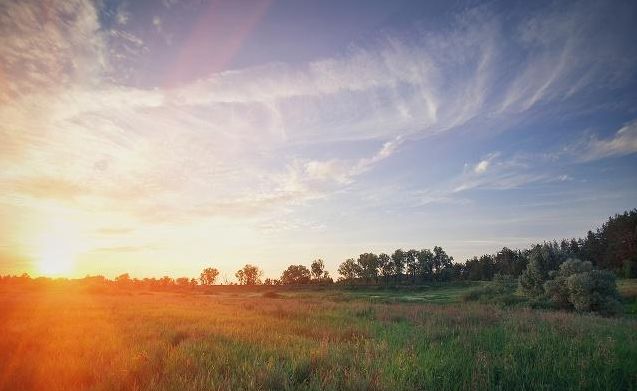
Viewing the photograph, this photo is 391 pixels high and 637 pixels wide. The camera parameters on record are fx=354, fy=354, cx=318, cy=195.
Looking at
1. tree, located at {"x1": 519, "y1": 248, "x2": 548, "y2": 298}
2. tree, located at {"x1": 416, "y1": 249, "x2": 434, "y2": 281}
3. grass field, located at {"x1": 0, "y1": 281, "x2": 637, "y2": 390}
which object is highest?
tree, located at {"x1": 416, "y1": 249, "x2": 434, "y2": 281}

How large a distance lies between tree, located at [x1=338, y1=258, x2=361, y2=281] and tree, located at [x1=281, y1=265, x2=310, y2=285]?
1451cm

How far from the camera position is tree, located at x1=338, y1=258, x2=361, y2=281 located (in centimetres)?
13775

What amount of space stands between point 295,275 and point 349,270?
23378 millimetres

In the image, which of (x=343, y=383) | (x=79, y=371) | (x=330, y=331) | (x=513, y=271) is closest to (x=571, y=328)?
(x=330, y=331)

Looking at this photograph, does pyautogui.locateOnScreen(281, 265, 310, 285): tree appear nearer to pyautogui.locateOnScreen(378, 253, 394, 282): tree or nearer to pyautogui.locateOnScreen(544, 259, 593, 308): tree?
pyautogui.locateOnScreen(378, 253, 394, 282): tree

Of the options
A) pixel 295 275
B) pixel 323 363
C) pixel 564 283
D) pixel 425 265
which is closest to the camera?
pixel 323 363

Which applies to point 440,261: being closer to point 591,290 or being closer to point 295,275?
point 295,275

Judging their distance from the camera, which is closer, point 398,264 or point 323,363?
point 323,363

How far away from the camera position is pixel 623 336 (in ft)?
30.1

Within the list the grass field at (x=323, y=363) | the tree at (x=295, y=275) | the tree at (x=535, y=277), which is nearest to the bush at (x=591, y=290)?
the tree at (x=535, y=277)

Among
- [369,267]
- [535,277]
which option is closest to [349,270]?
[369,267]

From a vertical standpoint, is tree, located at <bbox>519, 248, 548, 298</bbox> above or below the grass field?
above

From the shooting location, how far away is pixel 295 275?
484ft

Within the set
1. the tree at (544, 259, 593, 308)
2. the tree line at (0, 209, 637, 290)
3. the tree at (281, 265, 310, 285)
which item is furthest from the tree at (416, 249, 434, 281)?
the tree at (544, 259, 593, 308)
